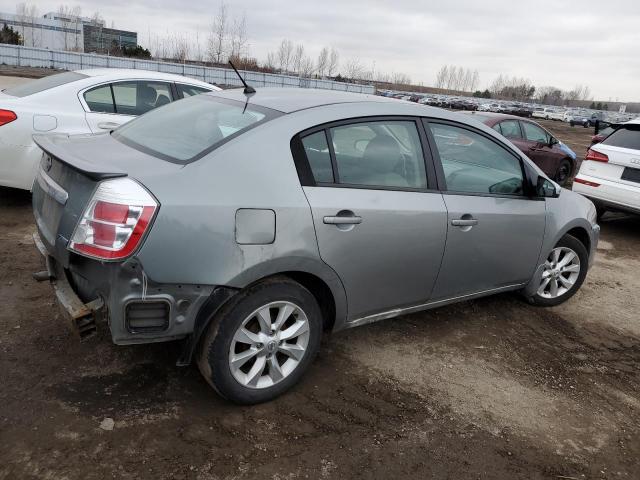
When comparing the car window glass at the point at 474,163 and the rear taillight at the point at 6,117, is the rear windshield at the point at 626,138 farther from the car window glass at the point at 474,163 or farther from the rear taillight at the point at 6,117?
the rear taillight at the point at 6,117

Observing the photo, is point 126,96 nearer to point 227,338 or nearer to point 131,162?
point 131,162

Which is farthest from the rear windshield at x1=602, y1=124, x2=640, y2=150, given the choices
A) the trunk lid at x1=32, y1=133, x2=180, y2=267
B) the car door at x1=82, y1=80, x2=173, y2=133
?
the trunk lid at x1=32, y1=133, x2=180, y2=267

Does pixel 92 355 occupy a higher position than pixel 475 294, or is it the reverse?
pixel 475 294

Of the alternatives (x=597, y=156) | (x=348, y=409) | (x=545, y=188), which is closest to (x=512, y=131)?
(x=597, y=156)

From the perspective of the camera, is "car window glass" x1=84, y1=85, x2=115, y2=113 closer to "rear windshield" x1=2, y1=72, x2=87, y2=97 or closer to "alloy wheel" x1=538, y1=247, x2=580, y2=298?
"rear windshield" x1=2, y1=72, x2=87, y2=97

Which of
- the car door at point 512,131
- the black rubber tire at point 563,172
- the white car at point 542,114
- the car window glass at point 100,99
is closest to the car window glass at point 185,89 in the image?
the car window glass at point 100,99

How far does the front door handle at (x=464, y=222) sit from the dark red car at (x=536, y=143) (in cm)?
713

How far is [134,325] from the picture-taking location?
96.3 inches

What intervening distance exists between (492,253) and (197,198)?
220 cm

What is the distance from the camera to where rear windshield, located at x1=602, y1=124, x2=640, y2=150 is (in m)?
7.06

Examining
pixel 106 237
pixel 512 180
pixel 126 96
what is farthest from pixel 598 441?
pixel 126 96

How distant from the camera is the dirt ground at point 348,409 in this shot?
250 centimetres

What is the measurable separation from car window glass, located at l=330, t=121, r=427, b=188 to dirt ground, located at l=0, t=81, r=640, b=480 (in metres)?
1.21

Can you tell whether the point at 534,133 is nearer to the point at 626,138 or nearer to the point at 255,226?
the point at 626,138
